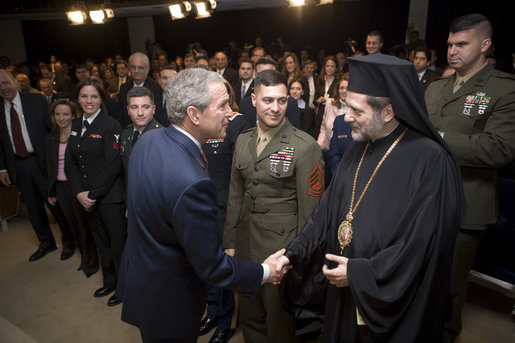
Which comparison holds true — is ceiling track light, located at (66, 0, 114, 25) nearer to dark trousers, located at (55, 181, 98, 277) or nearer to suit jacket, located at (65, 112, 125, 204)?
dark trousers, located at (55, 181, 98, 277)

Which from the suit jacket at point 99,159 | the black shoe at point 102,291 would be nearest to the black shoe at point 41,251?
the black shoe at point 102,291

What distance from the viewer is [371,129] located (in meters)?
1.63

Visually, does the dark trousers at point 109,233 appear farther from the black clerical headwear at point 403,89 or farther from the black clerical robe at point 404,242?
the black clerical headwear at point 403,89

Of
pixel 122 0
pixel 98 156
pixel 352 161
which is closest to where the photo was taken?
pixel 352 161

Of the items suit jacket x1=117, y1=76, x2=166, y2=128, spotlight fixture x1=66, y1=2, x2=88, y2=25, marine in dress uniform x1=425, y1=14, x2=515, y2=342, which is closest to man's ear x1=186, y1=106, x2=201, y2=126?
marine in dress uniform x1=425, y1=14, x2=515, y2=342

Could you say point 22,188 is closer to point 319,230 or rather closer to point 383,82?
point 319,230

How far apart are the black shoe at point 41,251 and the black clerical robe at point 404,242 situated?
153 inches

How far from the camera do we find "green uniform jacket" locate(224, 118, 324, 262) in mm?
2170

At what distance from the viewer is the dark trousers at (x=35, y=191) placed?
13.3 feet

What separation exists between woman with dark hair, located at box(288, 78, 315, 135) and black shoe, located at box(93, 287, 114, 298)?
3.05m

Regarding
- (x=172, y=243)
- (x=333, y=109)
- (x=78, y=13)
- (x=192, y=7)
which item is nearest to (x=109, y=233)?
(x=172, y=243)

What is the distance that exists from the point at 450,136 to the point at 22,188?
14.5 feet

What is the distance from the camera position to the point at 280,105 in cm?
227

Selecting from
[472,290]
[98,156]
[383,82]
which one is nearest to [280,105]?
[383,82]
